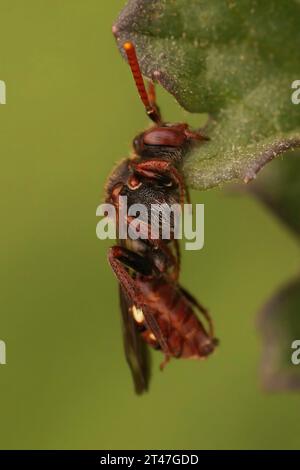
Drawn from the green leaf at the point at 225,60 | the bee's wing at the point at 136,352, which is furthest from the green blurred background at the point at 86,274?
the green leaf at the point at 225,60

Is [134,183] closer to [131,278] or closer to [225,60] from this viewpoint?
[131,278]

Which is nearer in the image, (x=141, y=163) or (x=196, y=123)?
(x=141, y=163)

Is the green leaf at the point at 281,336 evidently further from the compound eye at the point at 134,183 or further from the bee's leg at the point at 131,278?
the compound eye at the point at 134,183

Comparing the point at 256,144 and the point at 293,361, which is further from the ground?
the point at 256,144

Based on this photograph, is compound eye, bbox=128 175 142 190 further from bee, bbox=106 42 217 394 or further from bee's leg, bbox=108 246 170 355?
bee's leg, bbox=108 246 170 355
